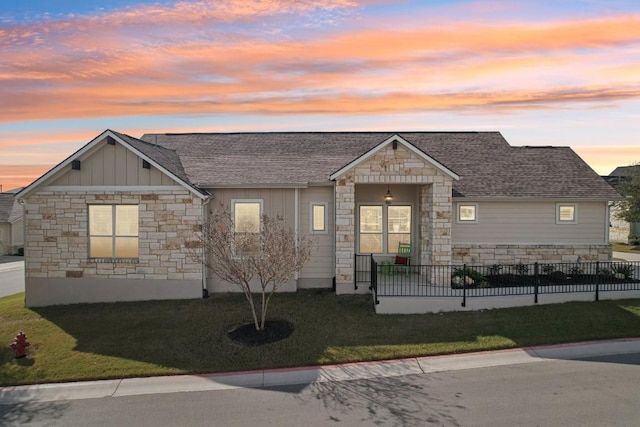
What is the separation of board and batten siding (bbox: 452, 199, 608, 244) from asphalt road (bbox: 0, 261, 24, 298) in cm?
1965

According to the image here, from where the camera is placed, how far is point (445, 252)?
51.1 ft

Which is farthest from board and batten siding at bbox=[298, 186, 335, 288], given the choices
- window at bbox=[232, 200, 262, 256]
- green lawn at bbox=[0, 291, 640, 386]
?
window at bbox=[232, 200, 262, 256]

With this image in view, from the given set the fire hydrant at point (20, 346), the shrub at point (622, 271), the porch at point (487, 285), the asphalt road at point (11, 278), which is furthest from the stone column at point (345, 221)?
the asphalt road at point (11, 278)

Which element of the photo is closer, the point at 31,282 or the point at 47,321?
the point at 47,321

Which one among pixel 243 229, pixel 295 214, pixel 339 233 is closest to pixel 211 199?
pixel 243 229

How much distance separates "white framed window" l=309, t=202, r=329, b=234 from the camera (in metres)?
16.4

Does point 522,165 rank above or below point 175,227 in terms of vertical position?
above

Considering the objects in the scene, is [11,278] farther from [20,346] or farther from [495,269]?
[495,269]

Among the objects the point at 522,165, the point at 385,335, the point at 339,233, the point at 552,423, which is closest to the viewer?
the point at 552,423

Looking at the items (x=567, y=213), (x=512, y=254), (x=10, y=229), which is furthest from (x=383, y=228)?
(x=10, y=229)

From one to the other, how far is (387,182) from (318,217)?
9.38 feet

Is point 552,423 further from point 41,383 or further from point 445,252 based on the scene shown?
point 41,383

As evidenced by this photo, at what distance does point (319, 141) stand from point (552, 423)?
15.2 meters

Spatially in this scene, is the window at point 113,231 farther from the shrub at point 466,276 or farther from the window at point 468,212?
the window at point 468,212
